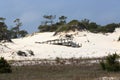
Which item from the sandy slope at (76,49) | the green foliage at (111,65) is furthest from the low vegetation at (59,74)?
the sandy slope at (76,49)

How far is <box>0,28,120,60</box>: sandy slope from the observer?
45.5m

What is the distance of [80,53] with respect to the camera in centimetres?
4794

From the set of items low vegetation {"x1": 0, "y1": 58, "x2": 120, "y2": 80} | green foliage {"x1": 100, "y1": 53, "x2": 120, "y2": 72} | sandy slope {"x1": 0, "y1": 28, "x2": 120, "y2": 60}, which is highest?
sandy slope {"x1": 0, "y1": 28, "x2": 120, "y2": 60}

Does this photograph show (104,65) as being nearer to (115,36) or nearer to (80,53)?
(80,53)

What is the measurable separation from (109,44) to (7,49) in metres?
17.4

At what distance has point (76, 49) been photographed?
168 feet

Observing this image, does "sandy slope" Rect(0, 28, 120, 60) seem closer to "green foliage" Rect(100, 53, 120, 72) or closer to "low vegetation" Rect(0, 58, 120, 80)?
"low vegetation" Rect(0, 58, 120, 80)

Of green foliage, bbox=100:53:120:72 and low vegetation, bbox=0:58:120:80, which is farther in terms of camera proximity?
green foliage, bbox=100:53:120:72

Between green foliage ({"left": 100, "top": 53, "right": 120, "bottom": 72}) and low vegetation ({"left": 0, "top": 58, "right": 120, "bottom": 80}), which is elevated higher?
green foliage ({"left": 100, "top": 53, "right": 120, "bottom": 72})

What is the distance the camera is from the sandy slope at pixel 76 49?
4546cm

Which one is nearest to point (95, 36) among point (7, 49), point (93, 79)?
point (7, 49)

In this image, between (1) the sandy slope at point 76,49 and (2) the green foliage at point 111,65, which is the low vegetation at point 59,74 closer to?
(2) the green foliage at point 111,65

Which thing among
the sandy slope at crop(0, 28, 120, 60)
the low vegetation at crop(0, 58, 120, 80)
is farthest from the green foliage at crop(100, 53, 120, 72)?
the sandy slope at crop(0, 28, 120, 60)

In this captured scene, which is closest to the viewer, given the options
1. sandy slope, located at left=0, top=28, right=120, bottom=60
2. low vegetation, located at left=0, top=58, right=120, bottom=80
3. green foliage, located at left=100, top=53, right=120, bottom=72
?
low vegetation, located at left=0, top=58, right=120, bottom=80
